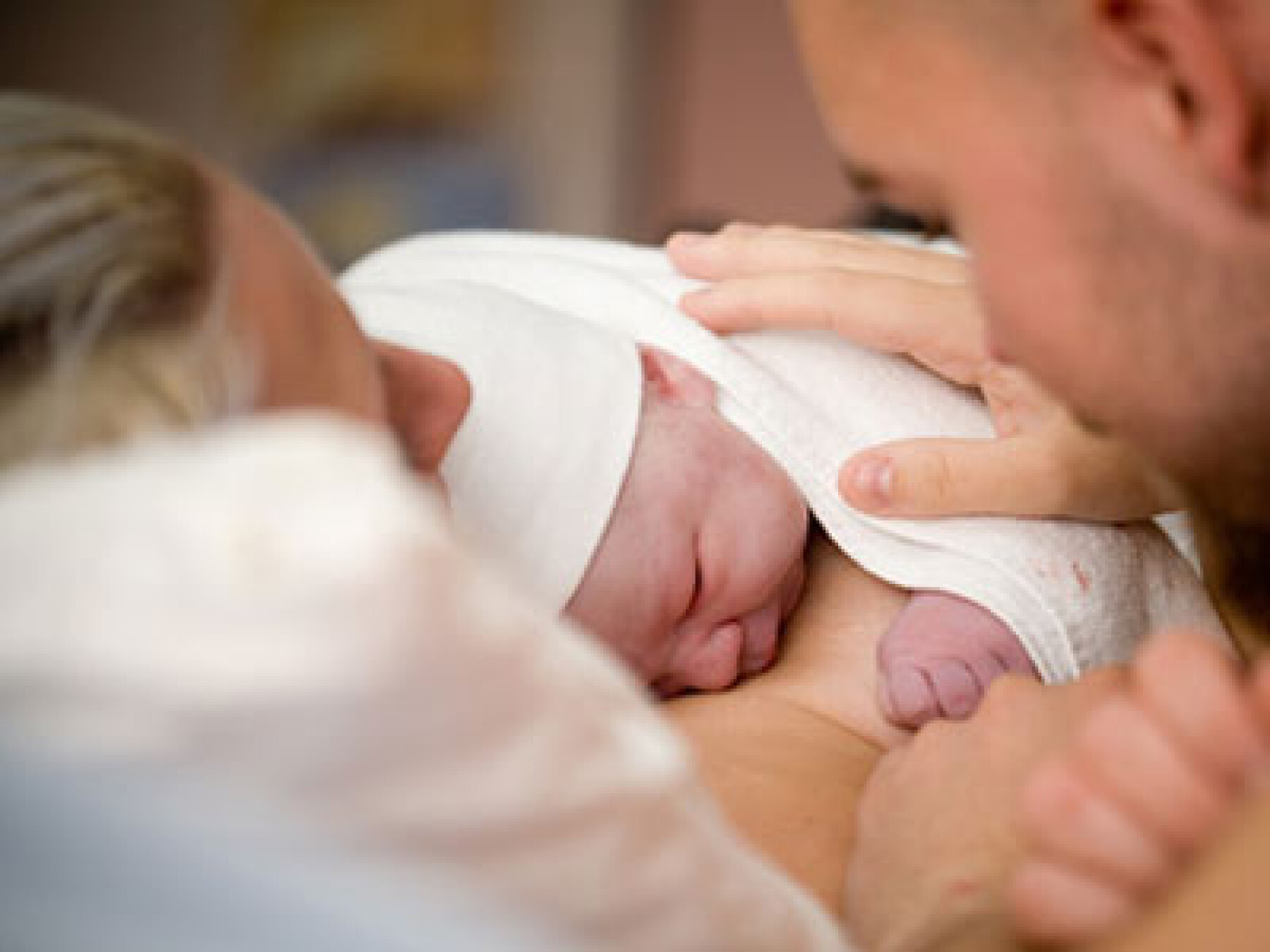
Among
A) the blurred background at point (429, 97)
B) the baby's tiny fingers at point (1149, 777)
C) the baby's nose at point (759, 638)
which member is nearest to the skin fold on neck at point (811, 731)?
the baby's nose at point (759, 638)

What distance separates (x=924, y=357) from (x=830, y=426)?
3.0 inches

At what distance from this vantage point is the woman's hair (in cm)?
61

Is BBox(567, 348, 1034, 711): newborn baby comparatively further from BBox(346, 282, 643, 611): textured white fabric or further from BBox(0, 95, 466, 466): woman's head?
BBox(0, 95, 466, 466): woman's head

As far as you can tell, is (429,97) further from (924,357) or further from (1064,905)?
(1064,905)

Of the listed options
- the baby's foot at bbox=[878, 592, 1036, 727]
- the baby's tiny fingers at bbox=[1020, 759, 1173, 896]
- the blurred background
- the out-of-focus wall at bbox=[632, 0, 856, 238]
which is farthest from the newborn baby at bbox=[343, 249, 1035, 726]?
the blurred background

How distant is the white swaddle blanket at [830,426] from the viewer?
102 cm

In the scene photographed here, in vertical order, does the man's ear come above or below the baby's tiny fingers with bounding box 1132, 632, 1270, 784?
above

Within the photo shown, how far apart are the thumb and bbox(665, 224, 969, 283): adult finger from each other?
159 millimetres

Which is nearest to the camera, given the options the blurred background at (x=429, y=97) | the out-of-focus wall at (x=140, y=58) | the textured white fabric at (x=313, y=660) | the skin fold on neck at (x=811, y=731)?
the textured white fabric at (x=313, y=660)

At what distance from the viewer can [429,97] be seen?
3758 millimetres

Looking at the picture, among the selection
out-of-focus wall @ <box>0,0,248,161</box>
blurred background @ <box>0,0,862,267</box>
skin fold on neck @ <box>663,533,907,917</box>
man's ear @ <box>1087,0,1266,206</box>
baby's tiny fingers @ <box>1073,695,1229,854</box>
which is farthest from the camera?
out-of-focus wall @ <box>0,0,248,161</box>

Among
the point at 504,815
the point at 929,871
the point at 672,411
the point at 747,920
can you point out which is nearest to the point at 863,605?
the point at 672,411

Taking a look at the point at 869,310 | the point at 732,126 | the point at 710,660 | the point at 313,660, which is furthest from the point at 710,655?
the point at 732,126

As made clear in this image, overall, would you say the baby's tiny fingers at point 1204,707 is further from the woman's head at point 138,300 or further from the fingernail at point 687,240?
the fingernail at point 687,240
